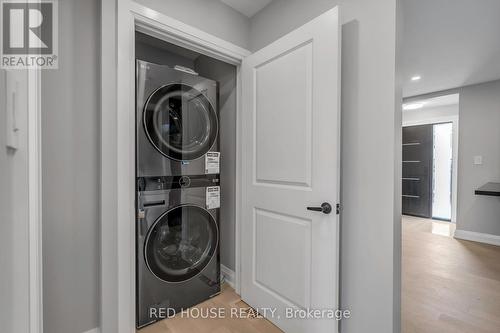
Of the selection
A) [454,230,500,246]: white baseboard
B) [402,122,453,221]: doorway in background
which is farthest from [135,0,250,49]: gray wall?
[402,122,453,221]: doorway in background

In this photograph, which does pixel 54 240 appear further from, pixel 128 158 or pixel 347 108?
pixel 347 108

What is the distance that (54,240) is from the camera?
1.19 meters

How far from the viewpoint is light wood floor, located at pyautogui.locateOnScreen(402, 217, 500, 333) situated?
62.7 inches

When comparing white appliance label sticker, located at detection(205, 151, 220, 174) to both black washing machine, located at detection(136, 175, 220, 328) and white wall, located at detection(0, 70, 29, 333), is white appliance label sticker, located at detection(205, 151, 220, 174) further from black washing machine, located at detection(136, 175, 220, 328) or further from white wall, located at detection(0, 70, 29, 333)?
white wall, located at detection(0, 70, 29, 333)

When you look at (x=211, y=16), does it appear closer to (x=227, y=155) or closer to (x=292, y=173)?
(x=227, y=155)

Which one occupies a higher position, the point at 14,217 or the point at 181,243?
the point at 14,217

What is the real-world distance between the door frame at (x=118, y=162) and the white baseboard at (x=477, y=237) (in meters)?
4.59

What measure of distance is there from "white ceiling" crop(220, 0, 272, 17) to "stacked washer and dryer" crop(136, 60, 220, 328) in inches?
25.1

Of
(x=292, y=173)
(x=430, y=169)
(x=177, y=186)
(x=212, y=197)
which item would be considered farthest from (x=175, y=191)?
(x=430, y=169)

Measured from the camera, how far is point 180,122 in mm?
1659

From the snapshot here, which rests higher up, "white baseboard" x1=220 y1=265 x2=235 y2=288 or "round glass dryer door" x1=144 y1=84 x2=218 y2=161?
"round glass dryer door" x1=144 y1=84 x2=218 y2=161

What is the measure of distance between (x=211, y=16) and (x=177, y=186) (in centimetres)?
131

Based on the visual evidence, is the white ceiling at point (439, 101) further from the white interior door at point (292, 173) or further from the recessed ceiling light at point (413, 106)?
the white interior door at point (292, 173)

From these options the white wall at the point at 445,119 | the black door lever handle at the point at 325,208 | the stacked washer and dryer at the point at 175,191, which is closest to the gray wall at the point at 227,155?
the stacked washer and dryer at the point at 175,191
